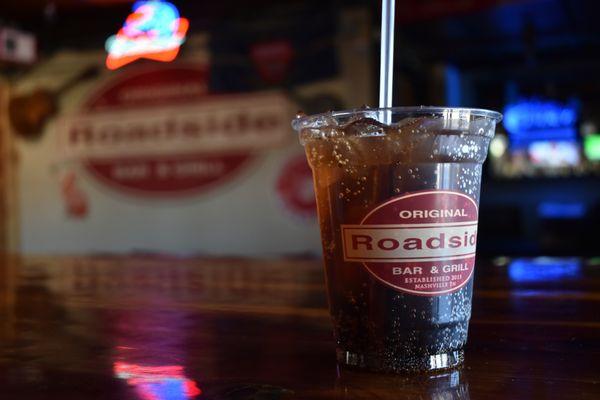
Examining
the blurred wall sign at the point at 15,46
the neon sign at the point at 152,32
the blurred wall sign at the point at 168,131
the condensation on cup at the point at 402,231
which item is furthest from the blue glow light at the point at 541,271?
the blurred wall sign at the point at 15,46

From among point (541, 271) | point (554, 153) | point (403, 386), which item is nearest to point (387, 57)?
point (403, 386)

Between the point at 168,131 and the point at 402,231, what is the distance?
4928 mm

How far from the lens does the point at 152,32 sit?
4.97m

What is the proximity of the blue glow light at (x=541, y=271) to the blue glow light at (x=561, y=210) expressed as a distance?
372 centimetres

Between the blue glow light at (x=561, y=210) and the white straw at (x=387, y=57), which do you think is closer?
the white straw at (x=387, y=57)

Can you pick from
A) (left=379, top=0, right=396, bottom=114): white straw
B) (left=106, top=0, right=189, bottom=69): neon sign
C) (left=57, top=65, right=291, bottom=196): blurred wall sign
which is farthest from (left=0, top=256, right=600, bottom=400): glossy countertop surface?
(left=106, top=0, right=189, bottom=69): neon sign

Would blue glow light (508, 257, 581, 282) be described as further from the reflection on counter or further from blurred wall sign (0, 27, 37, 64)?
blurred wall sign (0, 27, 37, 64)

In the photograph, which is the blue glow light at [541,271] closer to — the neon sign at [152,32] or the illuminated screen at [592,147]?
the illuminated screen at [592,147]

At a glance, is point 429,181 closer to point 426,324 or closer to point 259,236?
point 426,324

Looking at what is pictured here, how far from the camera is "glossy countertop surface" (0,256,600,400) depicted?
52 centimetres

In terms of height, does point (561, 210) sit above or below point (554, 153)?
below

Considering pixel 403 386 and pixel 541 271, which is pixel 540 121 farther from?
pixel 403 386

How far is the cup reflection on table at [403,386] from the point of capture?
0.50m

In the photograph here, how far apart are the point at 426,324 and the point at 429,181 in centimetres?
12
